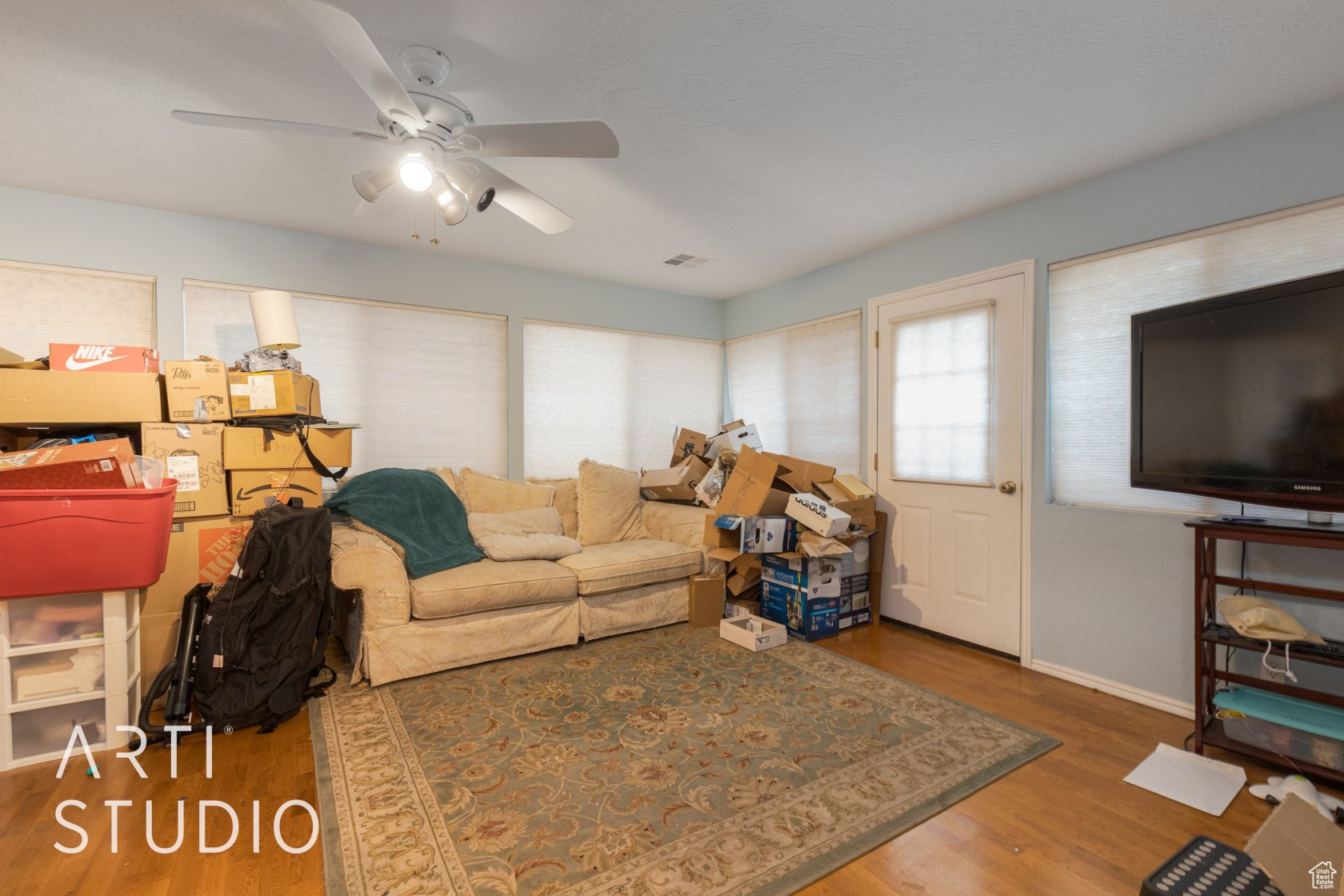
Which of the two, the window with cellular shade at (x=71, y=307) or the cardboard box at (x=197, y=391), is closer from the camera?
the cardboard box at (x=197, y=391)

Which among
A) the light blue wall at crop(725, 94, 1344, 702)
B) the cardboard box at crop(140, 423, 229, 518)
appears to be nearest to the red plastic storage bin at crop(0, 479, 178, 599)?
the cardboard box at crop(140, 423, 229, 518)

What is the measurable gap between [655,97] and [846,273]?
7.52 ft

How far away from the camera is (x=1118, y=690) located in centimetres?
277

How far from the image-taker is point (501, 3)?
5.74ft

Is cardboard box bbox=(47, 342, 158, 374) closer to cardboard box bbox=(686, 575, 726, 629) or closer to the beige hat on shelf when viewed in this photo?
cardboard box bbox=(686, 575, 726, 629)

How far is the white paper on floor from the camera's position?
192cm

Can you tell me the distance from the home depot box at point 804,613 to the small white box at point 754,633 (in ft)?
0.25

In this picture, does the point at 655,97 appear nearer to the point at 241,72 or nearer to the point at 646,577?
the point at 241,72

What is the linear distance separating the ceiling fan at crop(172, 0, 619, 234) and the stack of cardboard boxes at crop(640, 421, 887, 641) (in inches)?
81.8

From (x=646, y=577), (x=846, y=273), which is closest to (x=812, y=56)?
(x=846, y=273)

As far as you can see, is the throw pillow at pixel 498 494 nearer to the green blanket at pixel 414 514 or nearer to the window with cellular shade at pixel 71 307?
the green blanket at pixel 414 514

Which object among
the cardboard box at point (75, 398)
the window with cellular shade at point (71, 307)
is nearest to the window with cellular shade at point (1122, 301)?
the cardboard box at point (75, 398)

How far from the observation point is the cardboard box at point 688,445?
4.52 metres

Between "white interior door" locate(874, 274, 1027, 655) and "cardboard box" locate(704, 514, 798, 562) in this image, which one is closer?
"white interior door" locate(874, 274, 1027, 655)
